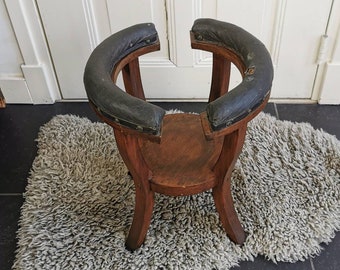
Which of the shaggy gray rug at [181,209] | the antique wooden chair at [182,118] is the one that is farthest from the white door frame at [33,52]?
the antique wooden chair at [182,118]

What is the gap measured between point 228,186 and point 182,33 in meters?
0.60

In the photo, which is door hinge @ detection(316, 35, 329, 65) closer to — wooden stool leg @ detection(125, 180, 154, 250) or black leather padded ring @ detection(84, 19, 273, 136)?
black leather padded ring @ detection(84, 19, 273, 136)

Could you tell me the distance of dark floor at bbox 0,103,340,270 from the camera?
1.10 m

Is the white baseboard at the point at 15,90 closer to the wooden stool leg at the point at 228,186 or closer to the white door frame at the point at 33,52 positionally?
the white door frame at the point at 33,52

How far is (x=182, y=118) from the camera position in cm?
119

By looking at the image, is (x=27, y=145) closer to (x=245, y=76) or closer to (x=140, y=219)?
(x=140, y=219)

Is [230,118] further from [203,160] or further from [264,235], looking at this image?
[264,235]

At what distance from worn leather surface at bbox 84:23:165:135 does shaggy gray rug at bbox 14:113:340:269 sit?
43cm

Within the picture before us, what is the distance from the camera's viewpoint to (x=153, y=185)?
3.30 ft

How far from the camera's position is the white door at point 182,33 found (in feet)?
4.45

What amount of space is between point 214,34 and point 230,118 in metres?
0.29

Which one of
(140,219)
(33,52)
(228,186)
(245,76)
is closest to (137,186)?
(140,219)

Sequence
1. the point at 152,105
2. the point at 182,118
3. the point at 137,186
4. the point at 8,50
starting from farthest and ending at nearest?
the point at 8,50, the point at 182,118, the point at 137,186, the point at 152,105

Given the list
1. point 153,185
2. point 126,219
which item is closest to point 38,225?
point 126,219
